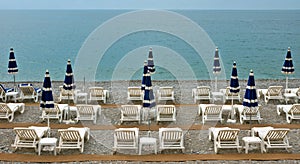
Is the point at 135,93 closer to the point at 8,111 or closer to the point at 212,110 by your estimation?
the point at 212,110

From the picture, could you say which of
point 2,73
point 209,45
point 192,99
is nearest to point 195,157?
point 192,99

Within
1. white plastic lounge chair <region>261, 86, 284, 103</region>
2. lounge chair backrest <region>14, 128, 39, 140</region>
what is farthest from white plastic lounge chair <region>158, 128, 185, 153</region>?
white plastic lounge chair <region>261, 86, 284, 103</region>

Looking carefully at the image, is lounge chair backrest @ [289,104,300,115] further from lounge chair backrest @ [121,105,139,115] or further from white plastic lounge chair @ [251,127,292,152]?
lounge chair backrest @ [121,105,139,115]

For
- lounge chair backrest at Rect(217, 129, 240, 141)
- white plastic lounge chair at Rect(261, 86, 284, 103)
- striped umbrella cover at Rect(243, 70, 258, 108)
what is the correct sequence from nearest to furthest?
1. lounge chair backrest at Rect(217, 129, 240, 141)
2. striped umbrella cover at Rect(243, 70, 258, 108)
3. white plastic lounge chair at Rect(261, 86, 284, 103)

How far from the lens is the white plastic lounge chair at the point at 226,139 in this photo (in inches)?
385

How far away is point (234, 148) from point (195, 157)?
4.09ft

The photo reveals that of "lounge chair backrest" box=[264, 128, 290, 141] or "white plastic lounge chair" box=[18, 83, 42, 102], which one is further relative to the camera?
"white plastic lounge chair" box=[18, 83, 42, 102]

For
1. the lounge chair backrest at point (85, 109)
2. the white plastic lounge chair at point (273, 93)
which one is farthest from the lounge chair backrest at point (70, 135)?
the white plastic lounge chair at point (273, 93)

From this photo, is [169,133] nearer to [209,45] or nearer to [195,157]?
[195,157]

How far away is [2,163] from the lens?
30.1ft

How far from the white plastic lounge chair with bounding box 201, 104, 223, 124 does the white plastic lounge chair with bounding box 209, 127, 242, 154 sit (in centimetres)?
205

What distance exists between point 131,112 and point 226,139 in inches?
143

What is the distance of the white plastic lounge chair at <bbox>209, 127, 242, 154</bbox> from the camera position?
978 centimetres

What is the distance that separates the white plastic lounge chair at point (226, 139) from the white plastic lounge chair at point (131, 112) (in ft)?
10.5
